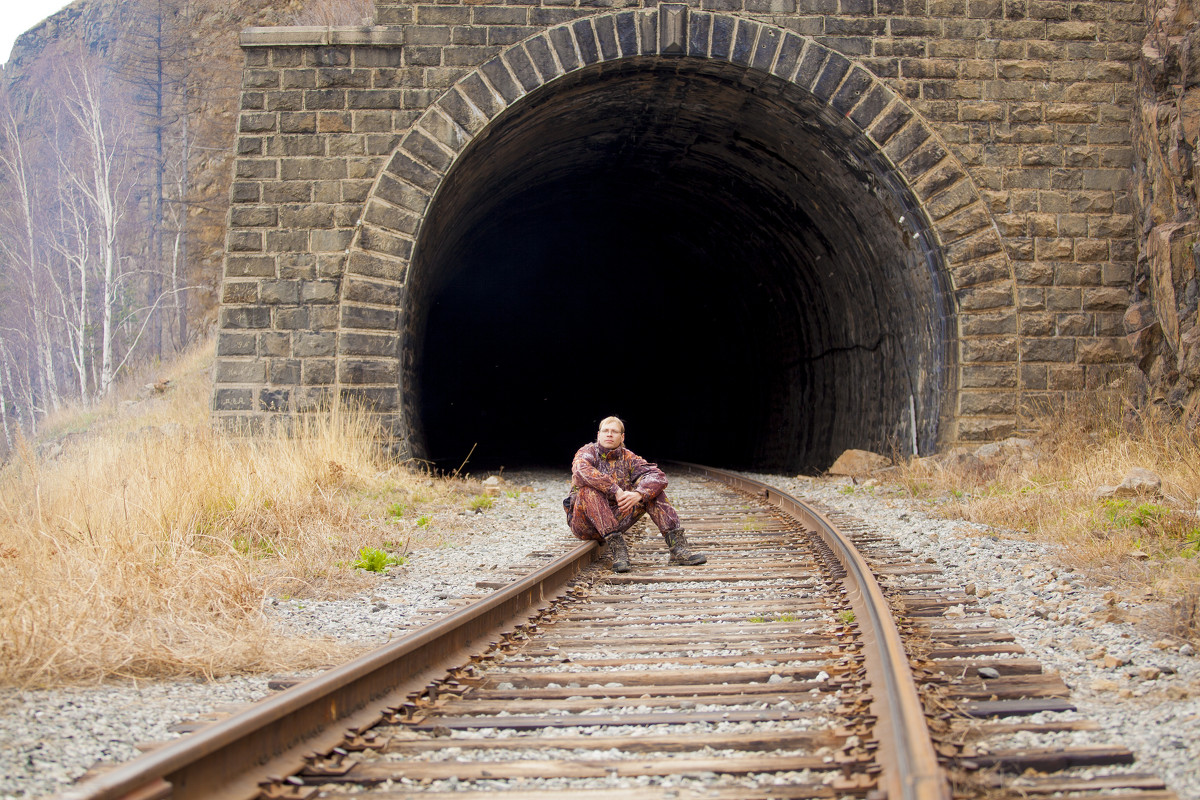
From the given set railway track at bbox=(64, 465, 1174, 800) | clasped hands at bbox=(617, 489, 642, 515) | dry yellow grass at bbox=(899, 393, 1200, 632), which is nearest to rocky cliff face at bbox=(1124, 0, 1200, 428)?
dry yellow grass at bbox=(899, 393, 1200, 632)

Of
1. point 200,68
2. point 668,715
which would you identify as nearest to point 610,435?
point 668,715

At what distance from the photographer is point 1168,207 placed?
946cm

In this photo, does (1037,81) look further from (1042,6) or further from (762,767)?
(762,767)

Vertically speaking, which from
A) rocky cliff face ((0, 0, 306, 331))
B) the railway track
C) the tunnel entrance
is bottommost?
the railway track

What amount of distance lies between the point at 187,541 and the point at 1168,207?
940cm

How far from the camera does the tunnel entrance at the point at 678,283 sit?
34.8 ft

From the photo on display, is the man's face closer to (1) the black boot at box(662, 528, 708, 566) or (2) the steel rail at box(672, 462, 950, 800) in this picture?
(1) the black boot at box(662, 528, 708, 566)

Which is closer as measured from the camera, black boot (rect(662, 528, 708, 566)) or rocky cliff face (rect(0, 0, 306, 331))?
black boot (rect(662, 528, 708, 566))

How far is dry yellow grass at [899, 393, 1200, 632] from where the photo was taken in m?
4.87

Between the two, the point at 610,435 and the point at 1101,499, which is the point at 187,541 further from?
the point at 1101,499

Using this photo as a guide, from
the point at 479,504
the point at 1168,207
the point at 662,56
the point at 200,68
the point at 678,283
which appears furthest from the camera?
the point at 200,68

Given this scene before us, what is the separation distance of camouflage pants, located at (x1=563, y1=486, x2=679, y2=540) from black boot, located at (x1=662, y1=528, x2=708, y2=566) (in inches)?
1.6

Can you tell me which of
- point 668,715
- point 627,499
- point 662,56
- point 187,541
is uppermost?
point 662,56

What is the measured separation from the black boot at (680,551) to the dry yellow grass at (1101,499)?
7.05 ft
